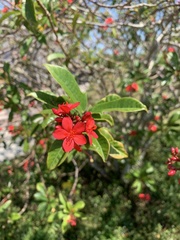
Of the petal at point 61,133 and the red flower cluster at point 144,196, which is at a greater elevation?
the petal at point 61,133

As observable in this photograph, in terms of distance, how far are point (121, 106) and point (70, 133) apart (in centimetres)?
32

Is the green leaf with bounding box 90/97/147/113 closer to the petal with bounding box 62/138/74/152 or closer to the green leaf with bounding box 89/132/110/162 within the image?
the green leaf with bounding box 89/132/110/162

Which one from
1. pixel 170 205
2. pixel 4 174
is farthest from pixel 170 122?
pixel 4 174

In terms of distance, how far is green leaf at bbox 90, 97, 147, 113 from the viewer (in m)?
1.24

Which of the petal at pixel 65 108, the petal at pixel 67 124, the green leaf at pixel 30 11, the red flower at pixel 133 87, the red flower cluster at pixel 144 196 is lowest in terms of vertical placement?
the red flower cluster at pixel 144 196

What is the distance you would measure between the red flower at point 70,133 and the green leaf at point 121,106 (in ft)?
0.82

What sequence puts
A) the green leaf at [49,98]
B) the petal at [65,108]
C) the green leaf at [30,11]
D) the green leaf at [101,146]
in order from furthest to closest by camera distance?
the green leaf at [30,11], the green leaf at [49,98], the green leaf at [101,146], the petal at [65,108]

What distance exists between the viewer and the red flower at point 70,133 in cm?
106

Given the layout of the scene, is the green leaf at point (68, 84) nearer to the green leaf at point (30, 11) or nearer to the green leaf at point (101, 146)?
the green leaf at point (101, 146)

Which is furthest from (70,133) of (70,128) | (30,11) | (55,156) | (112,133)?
(112,133)

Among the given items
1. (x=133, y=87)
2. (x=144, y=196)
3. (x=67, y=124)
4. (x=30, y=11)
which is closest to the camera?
(x=67, y=124)

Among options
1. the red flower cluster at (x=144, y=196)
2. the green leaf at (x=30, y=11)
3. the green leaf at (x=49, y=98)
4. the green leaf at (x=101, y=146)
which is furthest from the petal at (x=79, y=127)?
the red flower cluster at (x=144, y=196)

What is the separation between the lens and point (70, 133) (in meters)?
1.07

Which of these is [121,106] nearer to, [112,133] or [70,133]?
[70,133]
